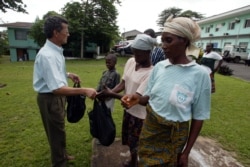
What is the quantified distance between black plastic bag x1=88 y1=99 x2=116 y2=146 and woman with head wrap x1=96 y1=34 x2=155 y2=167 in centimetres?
21

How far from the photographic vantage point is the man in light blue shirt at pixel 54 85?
1.95 meters

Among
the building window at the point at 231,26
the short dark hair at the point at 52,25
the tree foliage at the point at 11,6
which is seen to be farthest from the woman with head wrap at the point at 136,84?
the building window at the point at 231,26

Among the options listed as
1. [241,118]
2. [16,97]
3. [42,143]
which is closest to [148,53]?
[42,143]

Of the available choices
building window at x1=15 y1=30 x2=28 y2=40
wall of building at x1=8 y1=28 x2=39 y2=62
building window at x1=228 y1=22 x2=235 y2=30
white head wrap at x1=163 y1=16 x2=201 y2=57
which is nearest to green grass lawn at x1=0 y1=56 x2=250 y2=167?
white head wrap at x1=163 y1=16 x2=201 y2=57

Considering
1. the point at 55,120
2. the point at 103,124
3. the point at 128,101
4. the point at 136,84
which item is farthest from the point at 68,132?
the point at 128,101

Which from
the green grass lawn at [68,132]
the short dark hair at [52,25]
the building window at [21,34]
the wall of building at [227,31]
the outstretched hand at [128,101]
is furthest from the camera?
the building window at [21,34]

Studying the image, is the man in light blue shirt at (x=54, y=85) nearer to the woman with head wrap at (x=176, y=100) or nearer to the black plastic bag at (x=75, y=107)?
the black plastic bag at (x=75, y=107)

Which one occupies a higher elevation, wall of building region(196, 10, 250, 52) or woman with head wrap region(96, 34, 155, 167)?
wall of building region(196, 10, 250, 52)

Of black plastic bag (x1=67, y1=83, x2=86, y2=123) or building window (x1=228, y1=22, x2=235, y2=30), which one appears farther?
building window (x1=228, y1=22, x2=235, y2=30)

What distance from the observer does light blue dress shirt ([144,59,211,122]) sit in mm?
1375

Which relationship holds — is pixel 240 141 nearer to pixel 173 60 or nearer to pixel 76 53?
pixel 173 60

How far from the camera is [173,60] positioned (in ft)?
4.93

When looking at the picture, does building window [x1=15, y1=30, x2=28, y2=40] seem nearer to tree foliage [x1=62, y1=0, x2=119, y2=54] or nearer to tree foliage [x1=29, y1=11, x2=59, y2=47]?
tree foliage [x1=29, y1=11, x2=59, y2=47]

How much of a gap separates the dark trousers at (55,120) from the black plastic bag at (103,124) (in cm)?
40
